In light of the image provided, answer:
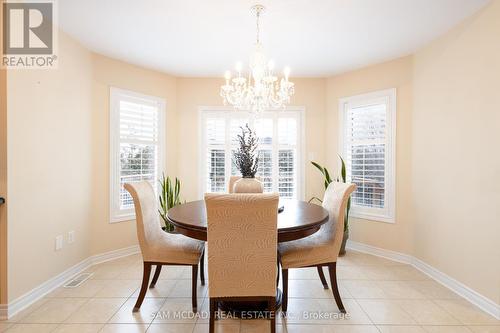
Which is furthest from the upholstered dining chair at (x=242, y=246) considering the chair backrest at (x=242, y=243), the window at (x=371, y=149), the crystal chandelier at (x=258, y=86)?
the window at (x=371, y=149)

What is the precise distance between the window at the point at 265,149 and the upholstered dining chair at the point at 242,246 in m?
2.41

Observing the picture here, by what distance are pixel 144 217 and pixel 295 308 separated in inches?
57.1

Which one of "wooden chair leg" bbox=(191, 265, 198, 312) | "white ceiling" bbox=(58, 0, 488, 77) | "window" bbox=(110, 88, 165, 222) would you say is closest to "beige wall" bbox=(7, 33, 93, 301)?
"window" bbox=(110, 88, 165, 222)

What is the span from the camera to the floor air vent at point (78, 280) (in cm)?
257

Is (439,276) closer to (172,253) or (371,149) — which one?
(371,149)

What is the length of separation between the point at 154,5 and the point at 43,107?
1365 mm

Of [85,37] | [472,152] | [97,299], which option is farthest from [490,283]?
[85,37]

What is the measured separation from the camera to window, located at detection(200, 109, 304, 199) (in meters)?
4.02

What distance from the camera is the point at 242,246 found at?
1.61 metres

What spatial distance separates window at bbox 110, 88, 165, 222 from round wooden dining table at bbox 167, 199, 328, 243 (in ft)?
4.80

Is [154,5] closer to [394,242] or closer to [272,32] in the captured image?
[272,32]

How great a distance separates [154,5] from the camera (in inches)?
85.4

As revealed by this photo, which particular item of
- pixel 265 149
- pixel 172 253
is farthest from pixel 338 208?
pixel 265 149

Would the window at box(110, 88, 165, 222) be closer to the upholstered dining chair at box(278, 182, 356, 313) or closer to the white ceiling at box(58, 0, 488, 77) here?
the white ceiling at box(58, 0, 488, 77)
